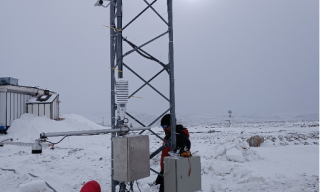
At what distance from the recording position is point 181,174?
5172 mm

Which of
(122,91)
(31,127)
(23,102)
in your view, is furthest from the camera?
(23,102)

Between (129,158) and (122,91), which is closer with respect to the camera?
(129,158)

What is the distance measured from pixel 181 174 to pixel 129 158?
1.38m

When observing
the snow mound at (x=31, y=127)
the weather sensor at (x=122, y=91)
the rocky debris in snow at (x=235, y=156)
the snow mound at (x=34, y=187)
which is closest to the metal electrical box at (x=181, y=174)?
the weather sensor at (x=122, y=91)

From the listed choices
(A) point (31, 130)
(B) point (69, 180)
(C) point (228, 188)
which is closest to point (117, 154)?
(C) point (228, 188)

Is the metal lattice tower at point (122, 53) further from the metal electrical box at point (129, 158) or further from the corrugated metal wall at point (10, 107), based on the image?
the corrugated metal wall at point (10, 107)

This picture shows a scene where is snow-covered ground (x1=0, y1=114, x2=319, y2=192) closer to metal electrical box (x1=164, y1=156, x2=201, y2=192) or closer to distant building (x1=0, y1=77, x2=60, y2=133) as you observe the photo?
metal electrical box (x1=164, y1=156, x2=201, y2=192)

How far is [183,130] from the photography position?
21.3ft

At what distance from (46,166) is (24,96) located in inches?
685

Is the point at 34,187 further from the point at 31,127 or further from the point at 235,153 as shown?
the point at 31,127

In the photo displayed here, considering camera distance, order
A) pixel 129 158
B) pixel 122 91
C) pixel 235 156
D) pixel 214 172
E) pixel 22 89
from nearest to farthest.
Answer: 1. pixel 129 158
2. pixel 122 91
3. pixel 214 172
4. pixel 235 156
5. pixel 22 89

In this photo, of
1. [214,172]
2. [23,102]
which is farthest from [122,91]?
[23,102]

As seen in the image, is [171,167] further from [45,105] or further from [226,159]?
[45,105]

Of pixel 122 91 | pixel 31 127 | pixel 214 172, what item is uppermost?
pixel 122 91
